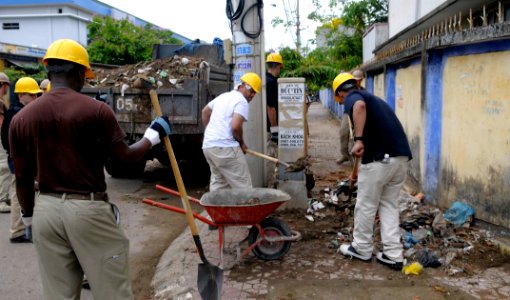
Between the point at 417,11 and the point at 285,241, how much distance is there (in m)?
8.57

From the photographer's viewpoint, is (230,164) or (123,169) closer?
(230,164)

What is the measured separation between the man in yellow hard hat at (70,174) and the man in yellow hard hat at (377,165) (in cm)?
231

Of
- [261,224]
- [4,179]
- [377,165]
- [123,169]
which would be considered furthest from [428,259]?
[123,169]

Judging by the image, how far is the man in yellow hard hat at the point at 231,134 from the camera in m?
5.21

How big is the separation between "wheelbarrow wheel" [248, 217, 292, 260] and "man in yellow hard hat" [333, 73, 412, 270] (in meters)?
0.70

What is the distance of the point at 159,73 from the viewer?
7.85 metres

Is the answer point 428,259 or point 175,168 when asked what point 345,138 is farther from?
point 175,168

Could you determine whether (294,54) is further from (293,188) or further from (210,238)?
(210,238)

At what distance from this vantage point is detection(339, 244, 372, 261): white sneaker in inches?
182

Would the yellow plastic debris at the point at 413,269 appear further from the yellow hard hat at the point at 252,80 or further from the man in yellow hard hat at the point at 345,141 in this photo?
the man in yellow hard hat at the point at 345,141

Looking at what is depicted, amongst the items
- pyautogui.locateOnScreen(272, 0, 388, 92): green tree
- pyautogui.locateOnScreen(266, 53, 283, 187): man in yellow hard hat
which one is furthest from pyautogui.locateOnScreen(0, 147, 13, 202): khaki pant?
pyautogui.locateOnScreen(272, 0, 388, 92): green tree

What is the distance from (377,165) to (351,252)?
922 millimetres

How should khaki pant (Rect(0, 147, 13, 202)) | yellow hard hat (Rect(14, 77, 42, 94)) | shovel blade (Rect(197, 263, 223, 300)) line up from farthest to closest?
khaki pant (Rect(0, 147, 13, 202)) < yellow hard hat (Rect(14, 77, 42, 94)) < shovel blade (Rect(197, 263, 223, 300))

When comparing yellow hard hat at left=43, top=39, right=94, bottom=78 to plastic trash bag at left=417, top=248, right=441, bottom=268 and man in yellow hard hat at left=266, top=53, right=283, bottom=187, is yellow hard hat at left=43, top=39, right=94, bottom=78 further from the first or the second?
man in yellow hard hat at left=266, top=53, right=283, bottom=187
